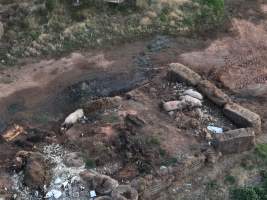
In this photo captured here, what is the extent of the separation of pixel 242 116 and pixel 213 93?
50.4 inches

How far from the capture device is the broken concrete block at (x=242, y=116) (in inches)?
639

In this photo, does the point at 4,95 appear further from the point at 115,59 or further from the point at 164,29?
the point at 164,29

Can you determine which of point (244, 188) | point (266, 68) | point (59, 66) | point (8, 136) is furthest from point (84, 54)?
point (244, 188)

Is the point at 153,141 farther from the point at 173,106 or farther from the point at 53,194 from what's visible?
the point at 53,194

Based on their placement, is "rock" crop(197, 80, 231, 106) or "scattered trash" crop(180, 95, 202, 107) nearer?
"scattered trash" crop(180, 95, 202, 107)

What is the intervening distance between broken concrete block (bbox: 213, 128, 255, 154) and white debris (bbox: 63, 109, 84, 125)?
13.3 ft

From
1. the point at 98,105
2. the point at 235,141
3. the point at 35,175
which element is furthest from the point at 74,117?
the point at 235,141

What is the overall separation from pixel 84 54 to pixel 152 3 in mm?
3620

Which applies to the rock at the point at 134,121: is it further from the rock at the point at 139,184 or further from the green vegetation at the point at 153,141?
the rock at the point at 139,184

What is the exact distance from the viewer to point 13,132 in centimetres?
1617

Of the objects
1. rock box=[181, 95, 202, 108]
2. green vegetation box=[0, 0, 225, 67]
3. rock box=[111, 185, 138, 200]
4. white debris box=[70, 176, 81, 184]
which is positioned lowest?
rock box=[111, 185, 138, 200]

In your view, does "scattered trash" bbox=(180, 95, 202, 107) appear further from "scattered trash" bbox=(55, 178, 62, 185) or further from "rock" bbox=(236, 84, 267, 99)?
"scattered trash" bbox=(55, 178, 62, 185)

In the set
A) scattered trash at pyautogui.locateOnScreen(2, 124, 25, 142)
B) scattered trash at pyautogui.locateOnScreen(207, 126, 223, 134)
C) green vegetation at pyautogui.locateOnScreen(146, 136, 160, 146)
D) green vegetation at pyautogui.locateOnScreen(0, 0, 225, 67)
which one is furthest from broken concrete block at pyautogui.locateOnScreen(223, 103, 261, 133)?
scattered trash at pyautogui.locateOnScreen(2, 124, 25, 142)

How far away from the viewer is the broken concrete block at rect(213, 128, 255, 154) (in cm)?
1543
